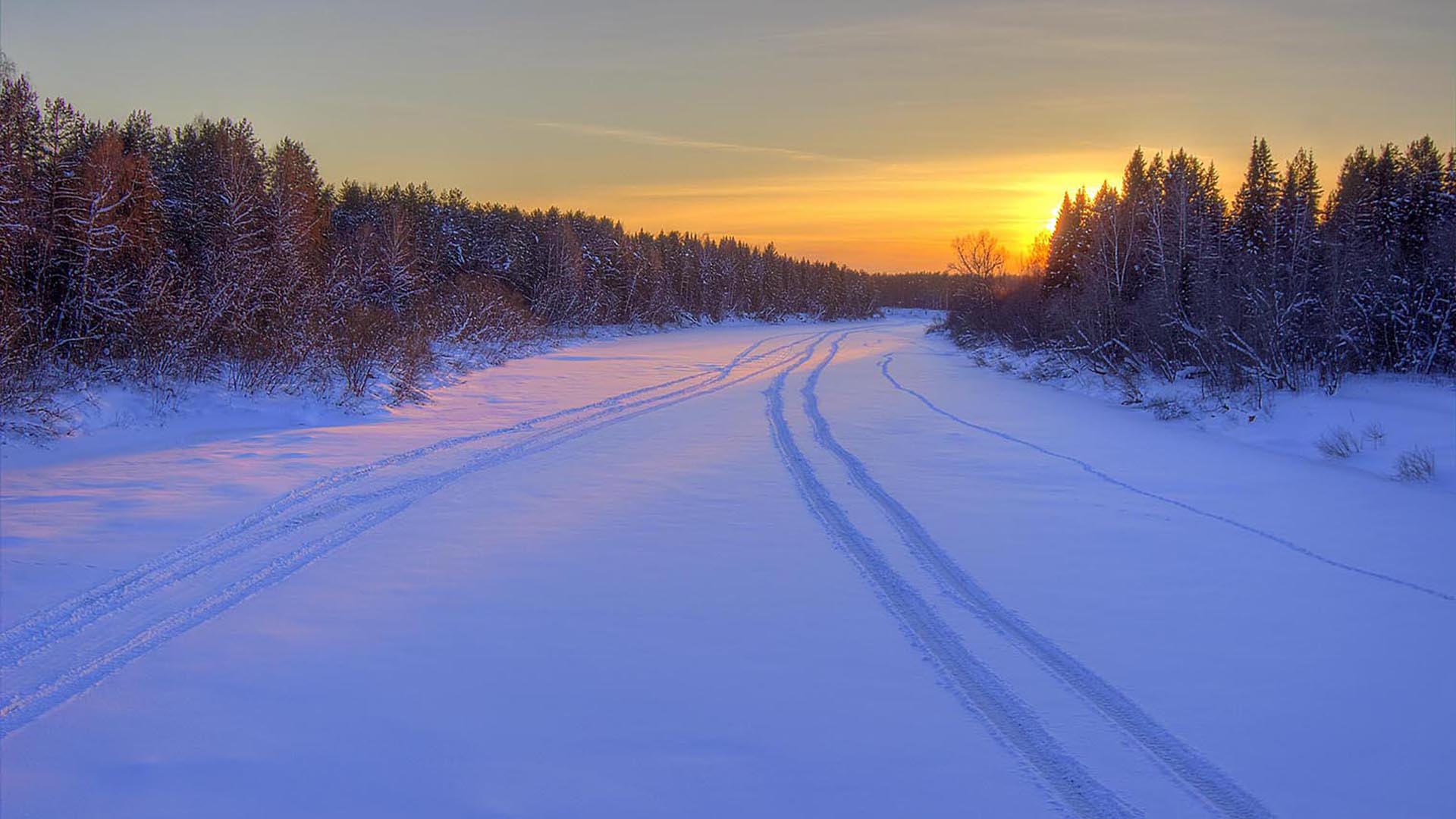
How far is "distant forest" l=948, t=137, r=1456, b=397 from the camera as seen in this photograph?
20297 mm

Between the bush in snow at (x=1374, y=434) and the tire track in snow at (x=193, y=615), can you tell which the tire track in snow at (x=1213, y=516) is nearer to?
the bush in snow at (x=1374, y=434)

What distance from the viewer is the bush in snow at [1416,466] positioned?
1148 centimetres

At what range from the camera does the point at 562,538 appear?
753 cm

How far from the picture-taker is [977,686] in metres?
4.54

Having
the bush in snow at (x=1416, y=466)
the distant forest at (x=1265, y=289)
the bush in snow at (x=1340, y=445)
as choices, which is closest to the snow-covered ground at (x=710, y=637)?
the bush in snow at (x=1416, y=466)

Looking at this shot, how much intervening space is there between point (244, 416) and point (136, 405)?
1.58m

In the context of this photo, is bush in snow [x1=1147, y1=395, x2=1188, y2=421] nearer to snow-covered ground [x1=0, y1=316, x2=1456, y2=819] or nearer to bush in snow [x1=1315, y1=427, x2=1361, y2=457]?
bush in snow [x1=1315, y1=427, x2=1361, y2=457]

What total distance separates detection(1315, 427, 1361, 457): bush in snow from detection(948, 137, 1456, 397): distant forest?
15.9 feet

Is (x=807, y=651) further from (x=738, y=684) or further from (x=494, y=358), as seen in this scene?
(x=494, y=358)

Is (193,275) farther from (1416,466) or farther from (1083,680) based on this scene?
(1416,466)

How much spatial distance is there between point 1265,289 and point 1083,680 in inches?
792

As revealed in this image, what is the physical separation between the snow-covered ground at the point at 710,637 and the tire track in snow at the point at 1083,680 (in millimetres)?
29

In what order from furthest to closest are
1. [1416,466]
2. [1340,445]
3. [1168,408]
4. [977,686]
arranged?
[1168,408], [1340,445], [1416,466], [977,686]

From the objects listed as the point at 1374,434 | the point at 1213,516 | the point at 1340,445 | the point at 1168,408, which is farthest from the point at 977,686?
the point at 1168,408
